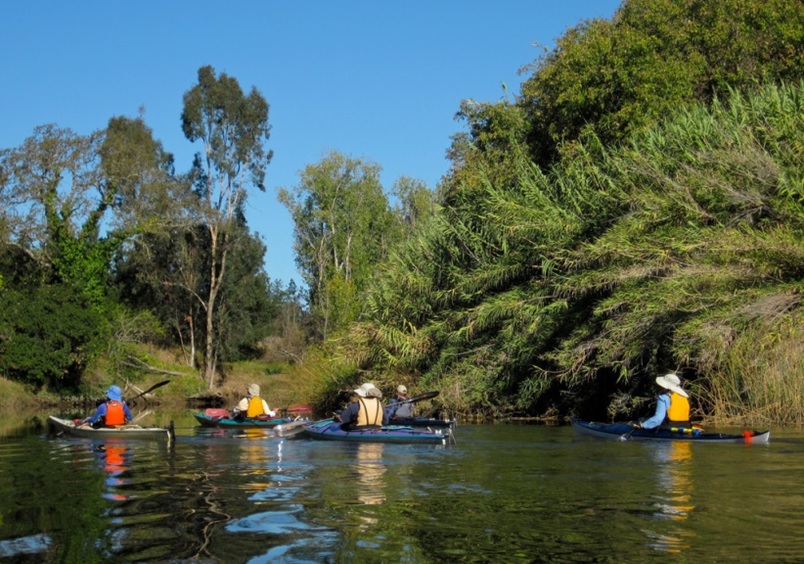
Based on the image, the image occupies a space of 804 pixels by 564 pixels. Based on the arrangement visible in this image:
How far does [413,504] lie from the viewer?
10.9m

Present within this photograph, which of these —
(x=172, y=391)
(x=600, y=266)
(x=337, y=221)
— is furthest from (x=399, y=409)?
(x=337, y=221)

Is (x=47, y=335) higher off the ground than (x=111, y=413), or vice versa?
(x=47, y=335)

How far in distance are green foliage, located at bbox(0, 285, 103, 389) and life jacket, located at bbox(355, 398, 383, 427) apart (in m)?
24.4

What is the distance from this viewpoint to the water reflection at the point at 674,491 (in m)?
8.76

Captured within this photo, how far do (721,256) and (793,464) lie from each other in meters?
7.59

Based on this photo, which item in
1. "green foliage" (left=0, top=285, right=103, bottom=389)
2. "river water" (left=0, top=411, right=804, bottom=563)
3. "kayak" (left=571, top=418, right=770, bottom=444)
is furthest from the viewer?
"green foliage" (left=0, top=285, right=103, bottom=389)

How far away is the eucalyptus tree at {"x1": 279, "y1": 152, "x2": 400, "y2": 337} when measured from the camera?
203 feet

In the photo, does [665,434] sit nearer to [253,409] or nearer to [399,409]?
[399,409]

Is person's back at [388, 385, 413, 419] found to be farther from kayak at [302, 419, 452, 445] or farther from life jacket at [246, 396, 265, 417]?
life jacket at [246, 396, 265, 417]

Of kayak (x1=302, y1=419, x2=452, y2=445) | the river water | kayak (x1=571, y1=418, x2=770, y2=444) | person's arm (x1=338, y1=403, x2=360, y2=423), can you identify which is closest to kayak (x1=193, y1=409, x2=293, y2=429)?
kayak (x1=302, y1=419, x2=452, y2=445)

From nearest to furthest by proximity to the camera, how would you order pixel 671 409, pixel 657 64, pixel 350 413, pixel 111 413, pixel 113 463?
pixel 113 463, pixel 671 409, pixel 350 413, pixel 111 413, pixel 657 64

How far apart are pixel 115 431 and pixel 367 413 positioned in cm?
516

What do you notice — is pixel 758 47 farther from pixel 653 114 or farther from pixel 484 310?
pixel 484 310

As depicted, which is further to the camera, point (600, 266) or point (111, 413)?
point (600, 266)
